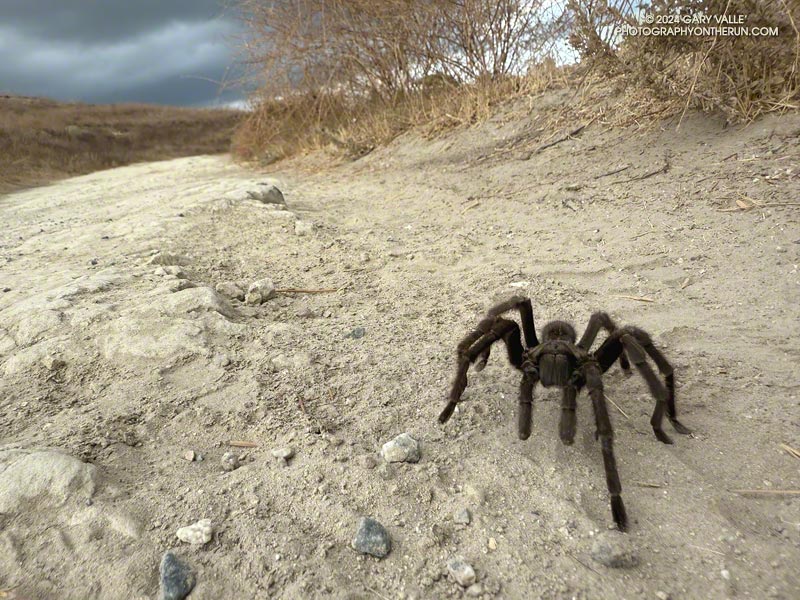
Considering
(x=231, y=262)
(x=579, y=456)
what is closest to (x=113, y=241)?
(x=231, y=262)

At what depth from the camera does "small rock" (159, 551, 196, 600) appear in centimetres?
135

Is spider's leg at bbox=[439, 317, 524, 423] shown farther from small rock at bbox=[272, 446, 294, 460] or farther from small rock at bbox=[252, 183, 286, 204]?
small rock at bbox=[252, 183, 286, 204]

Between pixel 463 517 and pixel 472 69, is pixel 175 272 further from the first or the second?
pixel 472 69

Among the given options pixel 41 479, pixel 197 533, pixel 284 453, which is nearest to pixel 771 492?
pixel 284 453

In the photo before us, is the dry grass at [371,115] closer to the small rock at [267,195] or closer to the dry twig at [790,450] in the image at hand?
the small rock at [267,195]

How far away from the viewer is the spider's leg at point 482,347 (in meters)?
2.00

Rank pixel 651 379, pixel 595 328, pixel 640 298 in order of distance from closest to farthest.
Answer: pixel 651 379
pixel 595 328
pixel 640 298

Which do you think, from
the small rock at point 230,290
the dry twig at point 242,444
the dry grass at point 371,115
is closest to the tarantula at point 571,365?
the dry twig at point 242,444

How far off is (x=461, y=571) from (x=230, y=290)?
7.88ft

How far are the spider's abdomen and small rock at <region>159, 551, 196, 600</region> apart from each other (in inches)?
50.9

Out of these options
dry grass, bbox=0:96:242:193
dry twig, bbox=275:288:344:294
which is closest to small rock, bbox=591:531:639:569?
dry twig, bbox=275:288:344:294

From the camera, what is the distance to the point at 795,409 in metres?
2.01

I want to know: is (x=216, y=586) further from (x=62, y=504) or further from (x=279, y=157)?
(x=279, y=157)

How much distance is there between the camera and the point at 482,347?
2.04m
